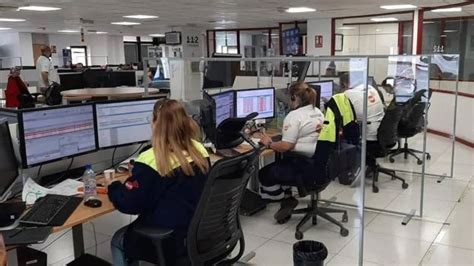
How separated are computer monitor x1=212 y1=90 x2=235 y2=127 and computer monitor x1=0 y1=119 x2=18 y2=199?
1749 mm

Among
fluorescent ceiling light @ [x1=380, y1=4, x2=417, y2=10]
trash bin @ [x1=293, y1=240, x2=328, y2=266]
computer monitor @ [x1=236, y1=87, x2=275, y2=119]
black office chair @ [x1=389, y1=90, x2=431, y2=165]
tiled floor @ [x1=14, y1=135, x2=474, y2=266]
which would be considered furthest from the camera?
fluorescent ceiling light @ [x1=380, y1=4, x2=417, y2=10]

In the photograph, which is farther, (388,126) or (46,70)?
(46,70)

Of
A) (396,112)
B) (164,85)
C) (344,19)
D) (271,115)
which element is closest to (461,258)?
(396,112)

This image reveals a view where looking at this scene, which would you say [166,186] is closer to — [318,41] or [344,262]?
[344,262]

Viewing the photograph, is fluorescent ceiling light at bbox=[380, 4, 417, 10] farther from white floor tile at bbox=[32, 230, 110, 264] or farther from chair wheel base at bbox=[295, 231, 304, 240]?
white floor tile at bbox=[32, 230, 110, 264]

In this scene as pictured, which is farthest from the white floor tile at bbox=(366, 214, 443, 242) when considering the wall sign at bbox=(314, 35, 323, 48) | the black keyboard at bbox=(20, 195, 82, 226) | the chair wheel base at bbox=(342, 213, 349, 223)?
the wall sign at bbox=(314, 35, 323, 48)

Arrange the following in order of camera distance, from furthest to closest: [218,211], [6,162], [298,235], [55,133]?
1. [298,235]
2. [55,133]
3. [6,162]
4. [218,211]

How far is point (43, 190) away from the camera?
95.5 inches

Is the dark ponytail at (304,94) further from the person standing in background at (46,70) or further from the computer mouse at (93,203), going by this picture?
the person standing in background at (46,70)

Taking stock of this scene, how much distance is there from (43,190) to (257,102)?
251cm

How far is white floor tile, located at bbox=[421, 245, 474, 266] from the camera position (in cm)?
318

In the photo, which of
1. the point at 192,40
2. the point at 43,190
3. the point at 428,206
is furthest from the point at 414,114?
the point at 192,40

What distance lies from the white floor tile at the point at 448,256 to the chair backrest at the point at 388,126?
151 cm

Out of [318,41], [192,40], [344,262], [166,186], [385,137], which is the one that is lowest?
[344,262]
